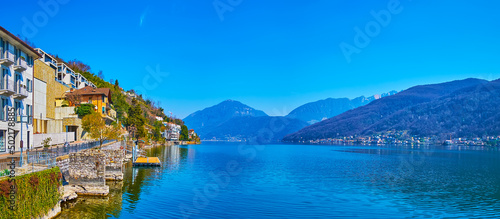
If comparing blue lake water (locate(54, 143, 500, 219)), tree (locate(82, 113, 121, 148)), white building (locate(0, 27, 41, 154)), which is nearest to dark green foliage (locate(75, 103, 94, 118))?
tree (locate(82, 113, 121, 148))

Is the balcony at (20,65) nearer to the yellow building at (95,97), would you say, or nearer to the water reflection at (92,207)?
the water reflection at (92,207)

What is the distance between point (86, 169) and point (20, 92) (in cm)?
1462

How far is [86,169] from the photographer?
2967 centimetres

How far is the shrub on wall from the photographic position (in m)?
15.9

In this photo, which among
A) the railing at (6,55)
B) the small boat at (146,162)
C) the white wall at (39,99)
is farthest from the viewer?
the small boat at (146,162)

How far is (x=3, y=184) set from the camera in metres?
15.8

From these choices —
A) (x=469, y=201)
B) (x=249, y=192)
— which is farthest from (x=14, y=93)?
(x=469, y=201)

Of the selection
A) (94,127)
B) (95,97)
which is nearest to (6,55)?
(94,127)

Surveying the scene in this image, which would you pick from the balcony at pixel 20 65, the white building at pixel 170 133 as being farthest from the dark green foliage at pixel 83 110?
the white building at pixel 170 133

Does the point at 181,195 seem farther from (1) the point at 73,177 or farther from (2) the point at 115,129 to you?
(2) the point at 115,129

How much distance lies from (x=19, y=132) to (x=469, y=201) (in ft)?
153

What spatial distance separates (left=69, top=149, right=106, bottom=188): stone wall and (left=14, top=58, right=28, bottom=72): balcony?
13804mm

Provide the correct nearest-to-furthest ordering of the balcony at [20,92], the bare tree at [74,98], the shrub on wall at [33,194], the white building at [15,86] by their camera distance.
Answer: the shrub on wall at [33,194], the white building at [15,86], the balcony at [20,92], the bare tree at [74,98]

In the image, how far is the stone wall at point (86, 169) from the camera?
97.1 ft
